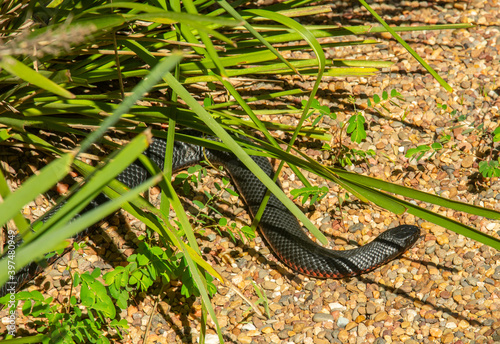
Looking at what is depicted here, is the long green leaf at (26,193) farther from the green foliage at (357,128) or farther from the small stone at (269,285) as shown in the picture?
the green foliage at (357,128)

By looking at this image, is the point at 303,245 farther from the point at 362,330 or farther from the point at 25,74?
the point at 25,74

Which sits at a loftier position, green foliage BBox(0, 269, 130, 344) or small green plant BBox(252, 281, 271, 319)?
green foliage BBox(0, 269, 130, 344)

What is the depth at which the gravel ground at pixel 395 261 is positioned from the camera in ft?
7.79

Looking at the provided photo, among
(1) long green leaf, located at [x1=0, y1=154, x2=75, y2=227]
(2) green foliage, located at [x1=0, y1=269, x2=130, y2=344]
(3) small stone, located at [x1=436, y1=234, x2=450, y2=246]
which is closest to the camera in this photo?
(1) long green leaf, located at [x1=0, y1=154, x2=75, y2=227]

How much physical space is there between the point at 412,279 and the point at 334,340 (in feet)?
1.87

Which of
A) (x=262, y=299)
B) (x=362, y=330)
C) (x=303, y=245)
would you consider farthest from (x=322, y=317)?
(x=303, y=245)

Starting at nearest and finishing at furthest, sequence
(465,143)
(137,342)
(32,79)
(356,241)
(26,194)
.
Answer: (26,194) < (32,79) < (137,342) < (356,241) < (465,143)

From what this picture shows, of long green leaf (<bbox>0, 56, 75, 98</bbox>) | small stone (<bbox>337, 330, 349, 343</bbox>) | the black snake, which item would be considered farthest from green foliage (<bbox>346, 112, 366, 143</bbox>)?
long green leaf (<bbox>0, 56, 75, 98</bbox>)

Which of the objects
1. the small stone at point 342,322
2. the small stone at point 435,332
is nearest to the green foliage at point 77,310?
the small stone at point 342,322

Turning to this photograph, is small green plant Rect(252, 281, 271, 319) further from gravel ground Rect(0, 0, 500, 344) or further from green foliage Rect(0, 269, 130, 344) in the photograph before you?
green foliage Rect(0, 269, 130, 344)

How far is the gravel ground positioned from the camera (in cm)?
237

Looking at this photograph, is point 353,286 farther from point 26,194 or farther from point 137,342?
point 26,194

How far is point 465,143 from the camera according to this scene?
3.05 meters

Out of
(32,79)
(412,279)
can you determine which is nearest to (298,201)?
(412,279)
